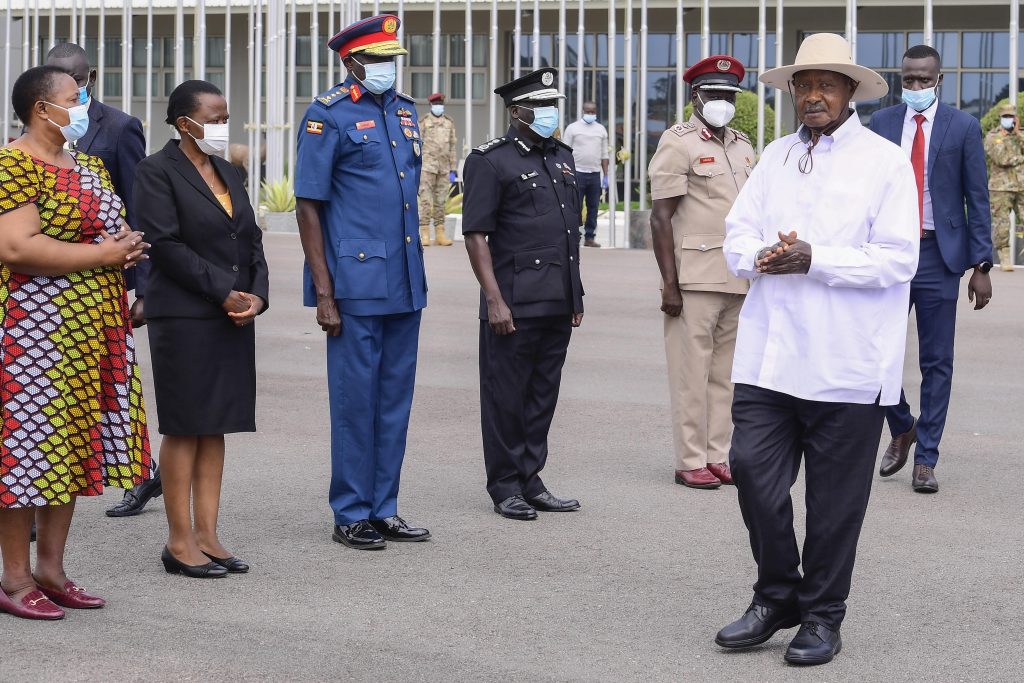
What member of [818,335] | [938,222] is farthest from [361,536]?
[938,222]

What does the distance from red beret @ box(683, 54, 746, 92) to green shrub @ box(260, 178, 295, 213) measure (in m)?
16.1

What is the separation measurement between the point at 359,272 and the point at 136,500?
1539 millimetres

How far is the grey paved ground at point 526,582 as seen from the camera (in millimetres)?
4754

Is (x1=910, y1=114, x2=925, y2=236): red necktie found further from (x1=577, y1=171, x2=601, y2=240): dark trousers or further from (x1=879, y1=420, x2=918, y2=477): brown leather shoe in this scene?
(x1=577, y1=171, x2=601, y2=240): dark trousers

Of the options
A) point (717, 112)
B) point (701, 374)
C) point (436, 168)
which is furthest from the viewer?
point (436, 168)

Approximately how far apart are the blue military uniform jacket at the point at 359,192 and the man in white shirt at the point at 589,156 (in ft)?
46.4

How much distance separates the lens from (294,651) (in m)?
4.84

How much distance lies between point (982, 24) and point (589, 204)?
11580 millimetres

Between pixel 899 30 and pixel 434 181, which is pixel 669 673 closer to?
pixel 434 181

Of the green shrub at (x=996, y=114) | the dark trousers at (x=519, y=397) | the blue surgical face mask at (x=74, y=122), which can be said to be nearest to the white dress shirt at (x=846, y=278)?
the dark trousers at (x=519, y=397)

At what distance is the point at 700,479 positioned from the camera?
24.2 ft

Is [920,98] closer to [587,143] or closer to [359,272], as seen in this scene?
[359,272]

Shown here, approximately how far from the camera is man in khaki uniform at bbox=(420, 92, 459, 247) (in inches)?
801

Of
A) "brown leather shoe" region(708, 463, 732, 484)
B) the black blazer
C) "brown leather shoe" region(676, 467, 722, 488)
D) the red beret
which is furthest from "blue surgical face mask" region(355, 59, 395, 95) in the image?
"brown leather shoe" region(708, 463, 732, 484)
